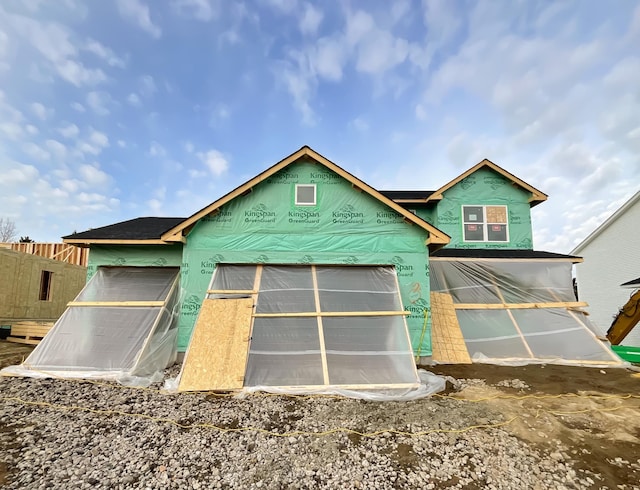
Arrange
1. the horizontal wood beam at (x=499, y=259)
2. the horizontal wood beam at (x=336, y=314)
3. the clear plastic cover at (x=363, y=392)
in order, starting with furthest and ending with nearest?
the horizontal wood beam at (x=499, y=259), the horizontal wood beam at (x=336, y=314), the clear plastic cover at (x=363, y=392)

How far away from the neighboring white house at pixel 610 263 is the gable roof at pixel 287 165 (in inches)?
597

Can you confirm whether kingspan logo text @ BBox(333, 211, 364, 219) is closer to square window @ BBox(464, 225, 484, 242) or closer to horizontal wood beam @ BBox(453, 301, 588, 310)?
horizontal wood beam @ BBox(453, 301, 588, 310)

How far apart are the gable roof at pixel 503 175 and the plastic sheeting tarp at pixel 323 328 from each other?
19.5 ft

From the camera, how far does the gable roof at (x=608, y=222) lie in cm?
1734

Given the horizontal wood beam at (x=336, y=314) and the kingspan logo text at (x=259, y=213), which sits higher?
the kingspan logo text at (x=259, y=213)

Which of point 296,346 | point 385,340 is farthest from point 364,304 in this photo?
point 296,346

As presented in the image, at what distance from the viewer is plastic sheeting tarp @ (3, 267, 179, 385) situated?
25.2ft

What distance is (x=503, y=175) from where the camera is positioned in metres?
13.7

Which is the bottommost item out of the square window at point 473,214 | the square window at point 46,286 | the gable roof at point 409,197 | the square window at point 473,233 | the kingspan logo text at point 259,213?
the square window at point 46,286

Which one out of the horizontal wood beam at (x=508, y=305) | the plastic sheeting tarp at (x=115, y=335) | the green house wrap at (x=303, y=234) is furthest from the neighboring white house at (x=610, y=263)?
the plastic sheeting tarp at (x=115, y=335)

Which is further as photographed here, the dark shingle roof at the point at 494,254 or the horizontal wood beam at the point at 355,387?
the dark shingle roof at the point at 494,254

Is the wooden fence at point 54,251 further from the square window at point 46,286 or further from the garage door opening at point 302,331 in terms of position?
the garage door opening at point 302,331

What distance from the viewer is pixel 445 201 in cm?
1381

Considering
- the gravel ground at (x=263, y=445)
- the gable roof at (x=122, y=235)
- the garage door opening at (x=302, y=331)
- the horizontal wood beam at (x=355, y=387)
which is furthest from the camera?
the gable roof at (x=122, y=235)
